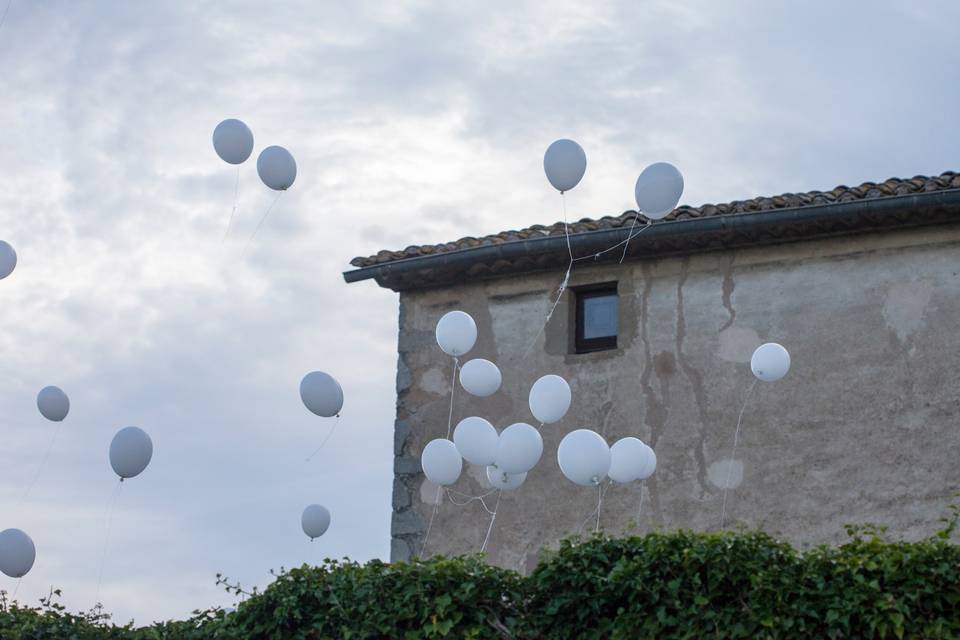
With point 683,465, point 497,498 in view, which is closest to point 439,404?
point 497,498

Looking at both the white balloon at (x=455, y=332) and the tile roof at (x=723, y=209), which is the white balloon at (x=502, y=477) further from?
the tile roof at (x=723, y=209)

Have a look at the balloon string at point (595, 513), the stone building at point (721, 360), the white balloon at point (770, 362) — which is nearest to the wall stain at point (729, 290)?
the stone building at point (721, 360)

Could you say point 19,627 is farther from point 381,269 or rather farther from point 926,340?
point 926,340

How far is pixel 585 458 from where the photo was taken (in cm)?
789

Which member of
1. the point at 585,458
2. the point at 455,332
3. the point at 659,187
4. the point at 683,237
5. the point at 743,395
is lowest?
the point at 585,458

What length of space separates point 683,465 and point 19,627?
4733 mm

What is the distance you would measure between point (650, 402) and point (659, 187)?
7.46 feet

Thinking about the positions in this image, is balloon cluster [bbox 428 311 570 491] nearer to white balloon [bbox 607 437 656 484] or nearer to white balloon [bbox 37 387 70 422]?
white balloon [bbox 607 437 656 484]

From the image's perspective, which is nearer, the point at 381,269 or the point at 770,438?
the point at 770,438

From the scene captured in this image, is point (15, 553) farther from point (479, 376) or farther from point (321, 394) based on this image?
point (479, 376)

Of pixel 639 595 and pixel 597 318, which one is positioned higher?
pixel 597 318

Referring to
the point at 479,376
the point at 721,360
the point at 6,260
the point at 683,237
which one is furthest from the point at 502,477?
the point at 6,260

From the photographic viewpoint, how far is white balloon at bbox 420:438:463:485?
8734mm

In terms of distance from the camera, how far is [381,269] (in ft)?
36.9
